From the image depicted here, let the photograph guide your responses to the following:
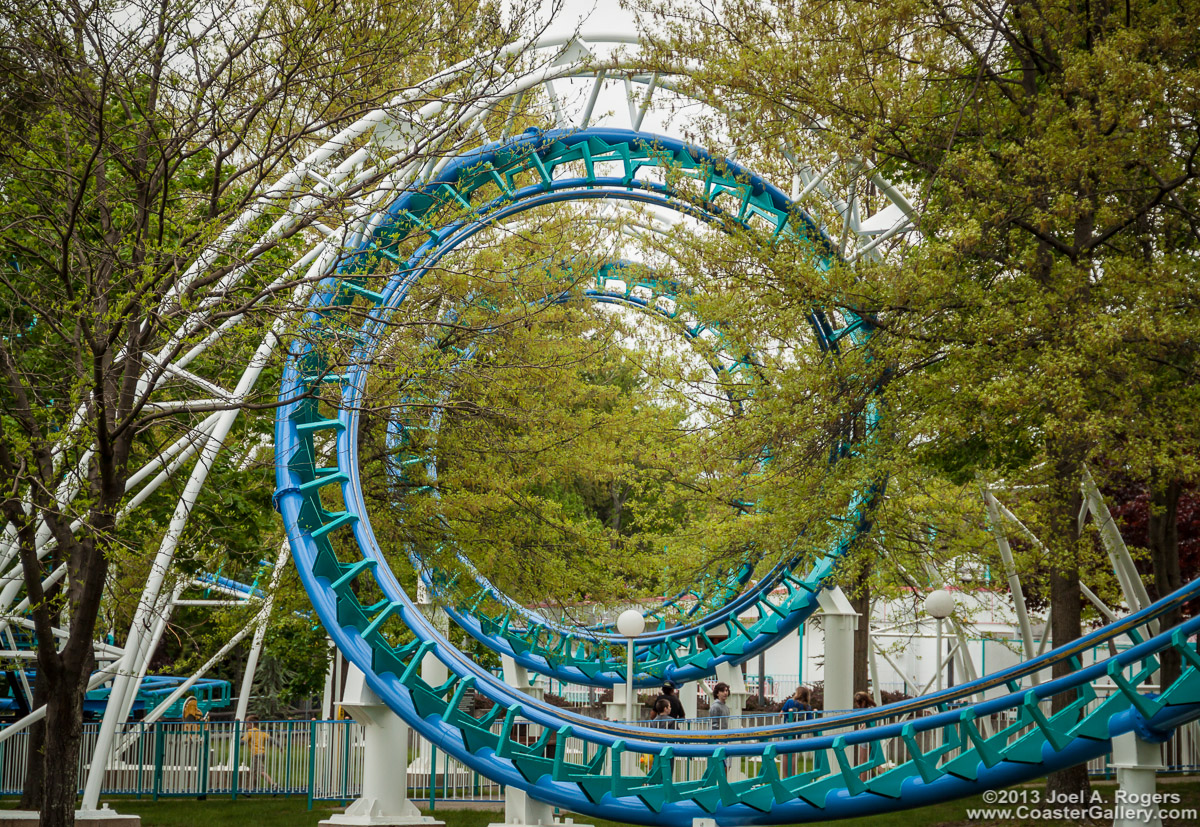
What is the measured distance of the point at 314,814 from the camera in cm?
1652

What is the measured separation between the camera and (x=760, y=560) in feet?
57.8

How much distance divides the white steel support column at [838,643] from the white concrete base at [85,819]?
31.1 feet

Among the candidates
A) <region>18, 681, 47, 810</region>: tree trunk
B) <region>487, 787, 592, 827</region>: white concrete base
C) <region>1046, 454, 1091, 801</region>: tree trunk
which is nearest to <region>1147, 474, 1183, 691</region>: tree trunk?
<region>1046, 454, 1091, 801</region>: tree trunk

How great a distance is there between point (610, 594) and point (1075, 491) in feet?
28.5

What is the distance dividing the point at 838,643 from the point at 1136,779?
335 inches

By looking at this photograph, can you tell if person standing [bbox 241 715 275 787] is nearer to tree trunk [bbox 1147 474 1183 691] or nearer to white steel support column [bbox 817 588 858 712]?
white steel support column [bbox 817 588 858 712]

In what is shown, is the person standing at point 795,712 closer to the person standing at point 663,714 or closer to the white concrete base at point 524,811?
the person standing at point 663,714

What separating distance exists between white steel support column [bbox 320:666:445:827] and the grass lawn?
7.04 feet

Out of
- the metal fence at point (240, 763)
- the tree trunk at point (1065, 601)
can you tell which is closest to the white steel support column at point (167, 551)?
the metal fence at point (240, 763)

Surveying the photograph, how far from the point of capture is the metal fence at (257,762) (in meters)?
18.0

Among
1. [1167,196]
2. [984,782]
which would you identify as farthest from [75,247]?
[1167,196]

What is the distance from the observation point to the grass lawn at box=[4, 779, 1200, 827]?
1374 centimetres

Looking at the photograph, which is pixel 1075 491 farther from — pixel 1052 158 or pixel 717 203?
pixel 717 203

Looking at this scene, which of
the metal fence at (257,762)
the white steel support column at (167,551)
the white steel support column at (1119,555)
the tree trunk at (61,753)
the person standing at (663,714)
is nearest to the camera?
the tree trunk at (61,753)
